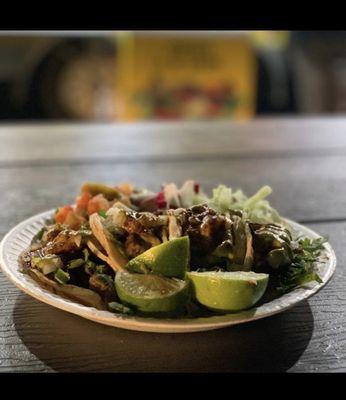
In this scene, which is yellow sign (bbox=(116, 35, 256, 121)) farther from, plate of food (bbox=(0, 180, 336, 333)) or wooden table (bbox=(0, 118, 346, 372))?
plate of food (bbox=(0, 180, 336, 333))

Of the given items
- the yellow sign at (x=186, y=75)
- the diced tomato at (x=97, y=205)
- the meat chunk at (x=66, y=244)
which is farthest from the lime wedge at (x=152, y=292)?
the yellow sign at (x=186, y=75)

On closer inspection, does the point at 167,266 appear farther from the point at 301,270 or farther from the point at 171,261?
the point at 301,270

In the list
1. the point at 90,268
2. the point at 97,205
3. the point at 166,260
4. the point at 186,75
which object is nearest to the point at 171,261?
the point at 166,260

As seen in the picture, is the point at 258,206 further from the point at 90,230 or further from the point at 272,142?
the point at 272,142

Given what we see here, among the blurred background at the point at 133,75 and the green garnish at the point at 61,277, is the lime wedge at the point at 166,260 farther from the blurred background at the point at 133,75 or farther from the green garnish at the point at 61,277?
the blurred background at the point at 133,75
